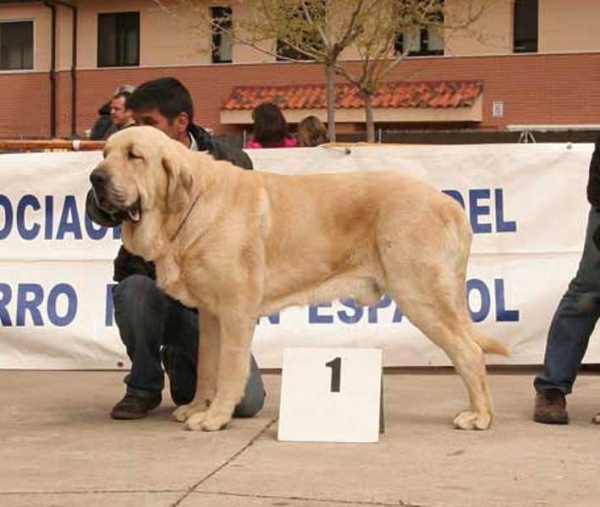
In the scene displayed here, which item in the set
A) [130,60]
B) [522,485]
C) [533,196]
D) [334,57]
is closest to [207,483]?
[522,485]

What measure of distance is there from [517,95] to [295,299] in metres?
24.2

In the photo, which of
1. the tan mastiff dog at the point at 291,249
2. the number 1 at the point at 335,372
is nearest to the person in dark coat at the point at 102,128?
the tan mastiff dog at the point at 291,249

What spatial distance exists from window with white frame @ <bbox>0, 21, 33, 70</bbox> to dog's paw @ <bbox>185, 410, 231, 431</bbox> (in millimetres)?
29680

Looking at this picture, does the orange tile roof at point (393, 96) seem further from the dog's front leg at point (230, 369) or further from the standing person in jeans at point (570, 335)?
the dog's front leg at point (230, 369)

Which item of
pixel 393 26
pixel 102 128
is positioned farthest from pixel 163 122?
pixel 393 26

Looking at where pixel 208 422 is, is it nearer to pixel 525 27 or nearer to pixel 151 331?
pixel 151 331

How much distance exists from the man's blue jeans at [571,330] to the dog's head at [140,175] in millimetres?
2125

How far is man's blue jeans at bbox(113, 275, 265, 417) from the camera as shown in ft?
20.6

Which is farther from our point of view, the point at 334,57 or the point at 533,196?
the point at 334,57

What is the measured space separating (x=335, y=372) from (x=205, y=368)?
0.74m

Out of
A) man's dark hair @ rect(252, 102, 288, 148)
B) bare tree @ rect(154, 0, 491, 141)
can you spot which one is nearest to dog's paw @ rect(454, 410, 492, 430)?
man's dark hair @ rect(252, 102, 288, 148)

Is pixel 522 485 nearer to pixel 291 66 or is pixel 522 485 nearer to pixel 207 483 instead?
pixel 207 483

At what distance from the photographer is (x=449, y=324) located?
19.3 ft

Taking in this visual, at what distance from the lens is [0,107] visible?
Result: 34562 millimetres
